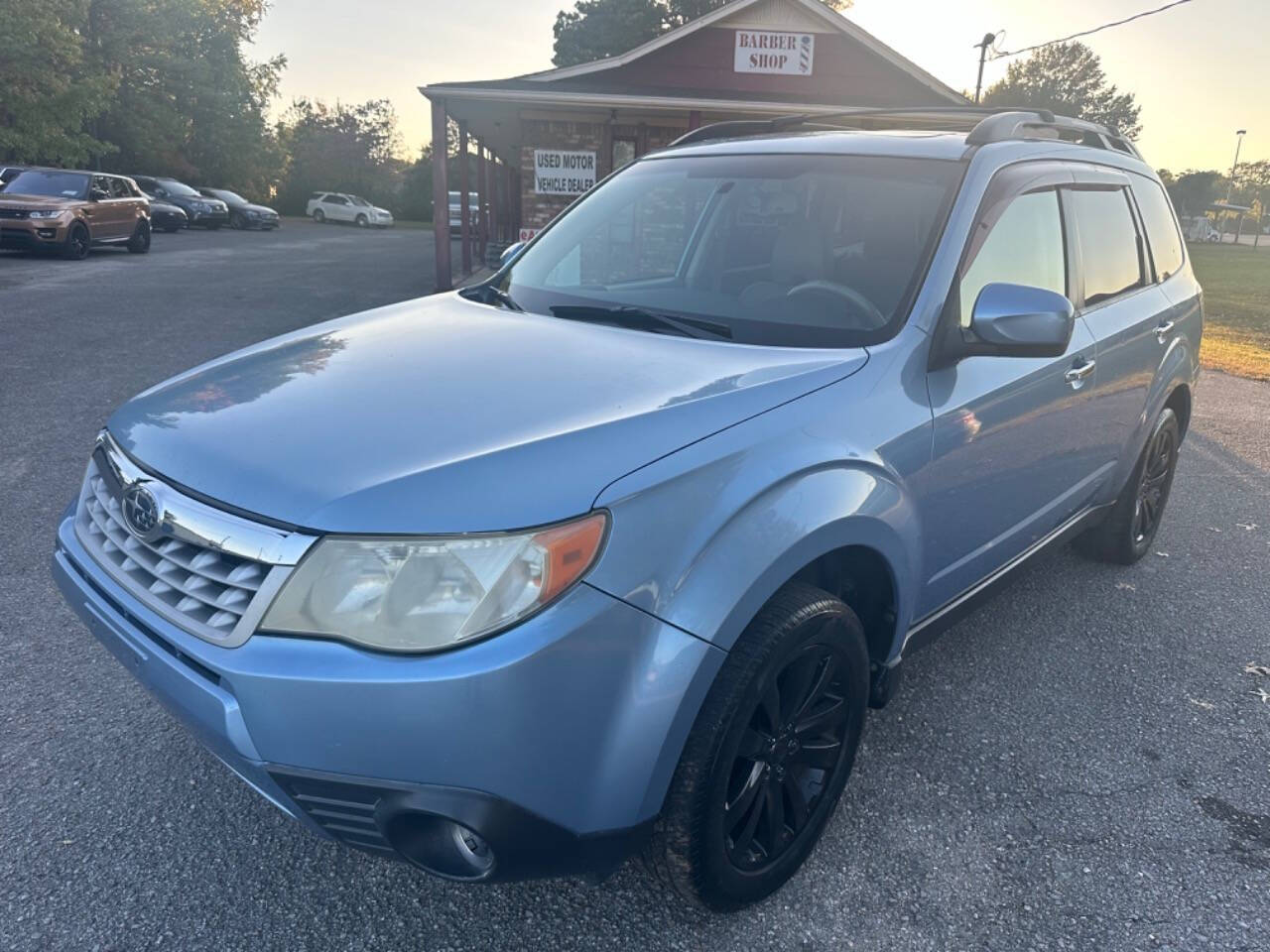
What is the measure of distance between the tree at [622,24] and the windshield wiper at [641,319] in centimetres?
4318

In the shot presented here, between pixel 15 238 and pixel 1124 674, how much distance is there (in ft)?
59.2

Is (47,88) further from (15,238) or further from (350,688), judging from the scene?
(350,688)

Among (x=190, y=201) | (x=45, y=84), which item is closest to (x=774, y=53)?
(x=45, y=84)

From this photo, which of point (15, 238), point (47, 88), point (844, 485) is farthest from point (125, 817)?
point (47, 88)

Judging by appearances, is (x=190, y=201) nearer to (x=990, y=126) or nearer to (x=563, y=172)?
(x=563, y=172)

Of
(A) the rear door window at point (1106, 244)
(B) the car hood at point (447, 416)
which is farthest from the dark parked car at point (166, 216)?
(A) the rear door window at point (1106, 244)

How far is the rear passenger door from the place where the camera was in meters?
3.30

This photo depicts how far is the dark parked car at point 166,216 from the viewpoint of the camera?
25750 millimetres

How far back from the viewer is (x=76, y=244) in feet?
53.5

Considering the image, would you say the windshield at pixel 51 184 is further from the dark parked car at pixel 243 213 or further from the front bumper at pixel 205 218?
the dark parked car at pixel 243 213

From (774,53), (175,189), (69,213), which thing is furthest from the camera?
(175,189)

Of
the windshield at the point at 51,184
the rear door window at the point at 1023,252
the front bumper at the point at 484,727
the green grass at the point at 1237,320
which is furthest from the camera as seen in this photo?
the windshield at the point at 51,184

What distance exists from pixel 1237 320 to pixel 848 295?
1681cm

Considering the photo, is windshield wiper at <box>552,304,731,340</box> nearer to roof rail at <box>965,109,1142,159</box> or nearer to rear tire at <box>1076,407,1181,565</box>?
roof rail at <box>965,109,1142,159</box>
